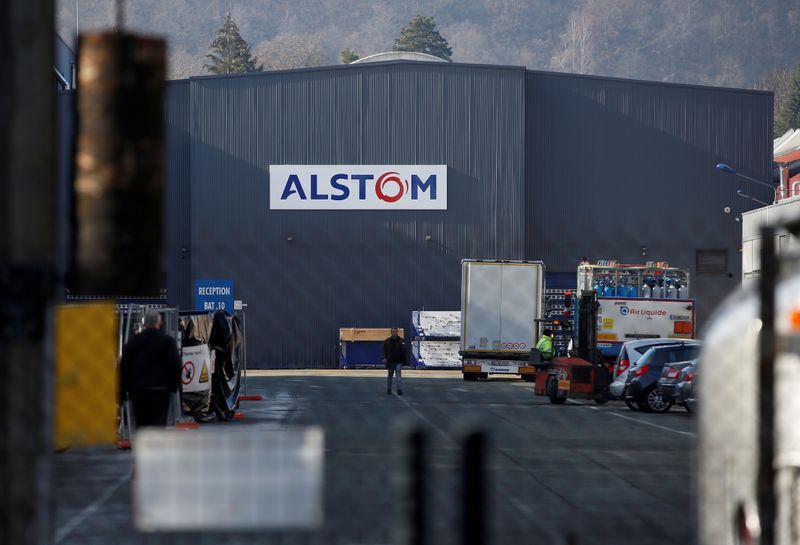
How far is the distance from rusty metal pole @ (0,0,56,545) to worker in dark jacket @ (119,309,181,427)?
10.7 m

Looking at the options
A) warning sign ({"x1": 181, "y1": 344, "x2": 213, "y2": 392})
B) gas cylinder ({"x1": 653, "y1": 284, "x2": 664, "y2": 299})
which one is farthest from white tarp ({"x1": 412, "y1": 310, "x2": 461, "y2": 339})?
warning sign ({"x1": 181, "y1": 344, "x2": 213, "y2": 392})

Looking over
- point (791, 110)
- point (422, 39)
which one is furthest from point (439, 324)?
point (422, 39)

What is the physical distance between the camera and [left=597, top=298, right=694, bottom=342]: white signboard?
39094 millimetres

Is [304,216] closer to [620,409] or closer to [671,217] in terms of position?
[671,217]

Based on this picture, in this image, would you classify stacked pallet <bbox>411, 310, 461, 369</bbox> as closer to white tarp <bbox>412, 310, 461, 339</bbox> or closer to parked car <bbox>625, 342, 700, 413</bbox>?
white tarp <bbox>412, 310, 461, 339</bbox>

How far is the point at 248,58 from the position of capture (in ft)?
479

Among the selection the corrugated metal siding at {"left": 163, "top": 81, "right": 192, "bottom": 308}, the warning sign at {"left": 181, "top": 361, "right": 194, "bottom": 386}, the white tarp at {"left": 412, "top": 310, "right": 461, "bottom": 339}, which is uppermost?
the corrugated metal siding at {"left": 163, "top": 81, "right": 192, "bottom": 308}

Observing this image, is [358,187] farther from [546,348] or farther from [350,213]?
[546,348]

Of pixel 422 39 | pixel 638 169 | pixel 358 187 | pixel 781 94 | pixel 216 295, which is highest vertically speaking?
pixel 422 39

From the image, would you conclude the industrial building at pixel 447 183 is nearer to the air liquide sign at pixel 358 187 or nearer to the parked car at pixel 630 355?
the air liquide sign at pixel 358 187

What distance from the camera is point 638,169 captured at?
183 ft

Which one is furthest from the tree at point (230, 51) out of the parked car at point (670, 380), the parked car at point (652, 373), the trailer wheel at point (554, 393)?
the parked car at point (670, 380)

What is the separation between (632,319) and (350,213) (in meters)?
17.9

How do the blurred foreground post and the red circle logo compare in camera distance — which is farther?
the red circle logo
